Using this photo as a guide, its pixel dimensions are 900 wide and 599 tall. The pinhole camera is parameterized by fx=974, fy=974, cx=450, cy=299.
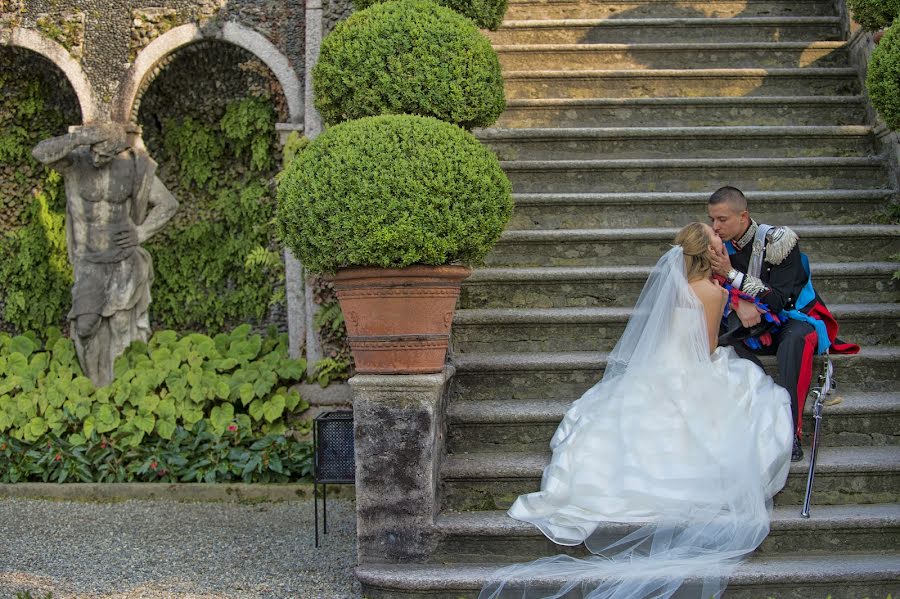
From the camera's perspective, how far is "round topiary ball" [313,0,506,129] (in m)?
4.72

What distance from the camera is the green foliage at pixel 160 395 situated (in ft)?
21.8

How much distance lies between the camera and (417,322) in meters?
3.97

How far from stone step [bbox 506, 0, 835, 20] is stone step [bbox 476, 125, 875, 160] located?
65.4 inches

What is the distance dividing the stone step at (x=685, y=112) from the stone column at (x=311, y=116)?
4.64ft

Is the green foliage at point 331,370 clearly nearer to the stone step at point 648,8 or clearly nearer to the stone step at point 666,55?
the stone step at point 666,55

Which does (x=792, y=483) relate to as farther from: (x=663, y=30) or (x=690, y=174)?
(x=663, y=30)

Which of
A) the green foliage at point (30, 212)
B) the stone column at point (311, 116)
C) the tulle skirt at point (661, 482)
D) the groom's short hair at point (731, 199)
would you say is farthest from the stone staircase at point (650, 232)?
the green foliage at point (30, 212)

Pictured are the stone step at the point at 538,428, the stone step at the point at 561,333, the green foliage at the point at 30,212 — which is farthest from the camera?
the green foliage at the point at 30,212

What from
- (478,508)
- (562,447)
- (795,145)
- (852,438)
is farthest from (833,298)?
(478,508)

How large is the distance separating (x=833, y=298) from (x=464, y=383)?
6.83 feet

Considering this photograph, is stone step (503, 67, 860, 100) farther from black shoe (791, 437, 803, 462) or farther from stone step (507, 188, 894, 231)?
black shoe (791, 437, 803, 462)

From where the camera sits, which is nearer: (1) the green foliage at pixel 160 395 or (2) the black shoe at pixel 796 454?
(2) the black shoe at pixel 796 454

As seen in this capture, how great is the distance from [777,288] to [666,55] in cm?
302

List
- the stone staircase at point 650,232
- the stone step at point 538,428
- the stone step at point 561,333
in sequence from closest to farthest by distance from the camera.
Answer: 1. the stone staircase at point 650,232
2. the stone step at point 538,428
3. the stone step at point 561,333
